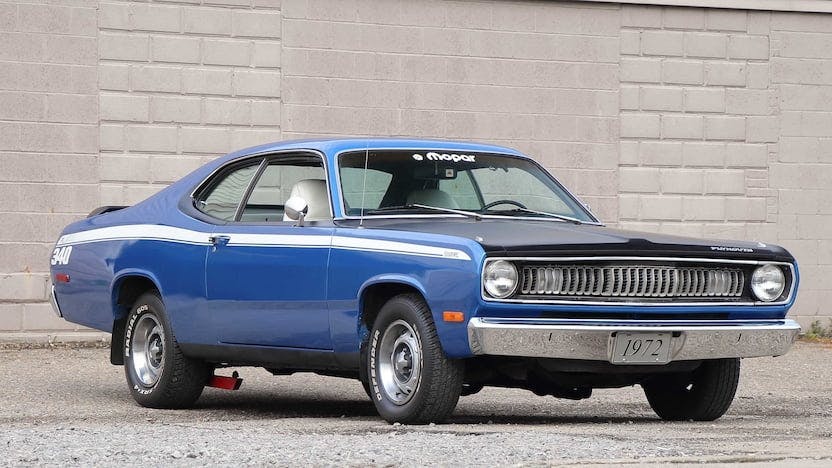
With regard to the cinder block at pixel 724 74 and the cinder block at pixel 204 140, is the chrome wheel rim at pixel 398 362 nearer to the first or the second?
the cinder block at pixel 204 140

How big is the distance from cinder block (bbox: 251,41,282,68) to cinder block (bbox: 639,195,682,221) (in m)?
3.97

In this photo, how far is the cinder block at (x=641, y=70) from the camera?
16.2m

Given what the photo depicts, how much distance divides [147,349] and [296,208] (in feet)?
6.02

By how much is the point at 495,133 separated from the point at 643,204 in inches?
68.1

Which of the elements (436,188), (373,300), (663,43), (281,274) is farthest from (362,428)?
(663,43)

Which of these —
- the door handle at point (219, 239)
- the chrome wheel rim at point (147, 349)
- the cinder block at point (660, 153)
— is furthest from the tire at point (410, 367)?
the cinder block at point (660, 153)

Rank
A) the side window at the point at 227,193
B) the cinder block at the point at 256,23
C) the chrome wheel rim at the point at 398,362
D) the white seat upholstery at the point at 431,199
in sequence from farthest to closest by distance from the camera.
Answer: the cinder block at the point at 256,23
the side window at the point at 227,193
the white seat upholstery at the point at 431,199
the chrome wheel rim at the point at 398,362

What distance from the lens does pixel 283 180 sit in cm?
906

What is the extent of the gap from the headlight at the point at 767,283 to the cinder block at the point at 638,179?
7944mm

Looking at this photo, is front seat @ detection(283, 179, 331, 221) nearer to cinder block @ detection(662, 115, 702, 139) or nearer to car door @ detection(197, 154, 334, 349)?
car door @ detection(197, 154, 334, 349)

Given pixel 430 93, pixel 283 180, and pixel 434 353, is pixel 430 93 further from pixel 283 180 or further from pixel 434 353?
pixel 434 353

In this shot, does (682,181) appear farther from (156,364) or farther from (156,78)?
(156,364)

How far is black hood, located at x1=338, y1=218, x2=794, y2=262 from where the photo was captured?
7426mm

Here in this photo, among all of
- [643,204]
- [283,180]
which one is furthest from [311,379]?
[643,204]
